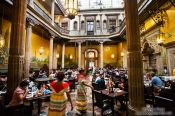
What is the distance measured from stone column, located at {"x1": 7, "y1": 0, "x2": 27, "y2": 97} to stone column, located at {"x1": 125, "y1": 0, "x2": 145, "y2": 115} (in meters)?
3.48

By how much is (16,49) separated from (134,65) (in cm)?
373

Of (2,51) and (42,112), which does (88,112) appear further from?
(2,51)

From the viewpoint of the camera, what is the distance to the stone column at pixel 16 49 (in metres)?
4.55

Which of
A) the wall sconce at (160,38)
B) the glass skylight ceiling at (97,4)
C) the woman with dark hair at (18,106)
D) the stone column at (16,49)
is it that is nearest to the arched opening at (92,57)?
the glass skylight ceiling at (97,4)

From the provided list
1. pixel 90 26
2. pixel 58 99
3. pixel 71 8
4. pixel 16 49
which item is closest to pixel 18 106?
pixel 58 99

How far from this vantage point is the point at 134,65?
3908mm

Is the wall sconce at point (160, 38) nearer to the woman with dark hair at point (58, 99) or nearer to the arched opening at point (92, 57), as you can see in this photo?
the woman with dark hair at point (58, 99)

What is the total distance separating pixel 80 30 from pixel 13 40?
1881 cm

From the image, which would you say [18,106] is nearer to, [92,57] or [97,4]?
[92,57]

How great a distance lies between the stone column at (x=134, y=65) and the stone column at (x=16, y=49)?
3481 mm

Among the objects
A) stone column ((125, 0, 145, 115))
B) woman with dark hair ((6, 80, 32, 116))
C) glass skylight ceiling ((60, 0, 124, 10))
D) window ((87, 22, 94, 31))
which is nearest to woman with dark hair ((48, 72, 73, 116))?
woman with dark hair ((6, 80, 32, 116))

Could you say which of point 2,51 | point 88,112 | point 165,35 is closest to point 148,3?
point 165,35

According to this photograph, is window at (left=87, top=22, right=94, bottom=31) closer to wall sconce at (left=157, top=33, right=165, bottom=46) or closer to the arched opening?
the arched opening

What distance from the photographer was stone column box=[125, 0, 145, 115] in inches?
151
